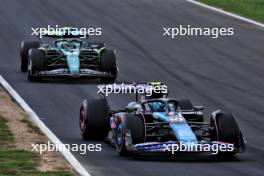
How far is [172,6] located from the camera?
152 feet

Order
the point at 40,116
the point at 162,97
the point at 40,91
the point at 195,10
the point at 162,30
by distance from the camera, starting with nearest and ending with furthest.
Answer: the point at 162,97, the point at 40,116, the point at 40,91, the point at 162,30, the point at 195,10

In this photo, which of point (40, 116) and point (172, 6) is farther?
point (172, 6)

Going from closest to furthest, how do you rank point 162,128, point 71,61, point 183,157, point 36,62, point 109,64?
point 183,157 < point 162,128 < point 36,62 < point 71,61 < point 109,64

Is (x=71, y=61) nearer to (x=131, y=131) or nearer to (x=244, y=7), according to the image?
(x=131, y=131)

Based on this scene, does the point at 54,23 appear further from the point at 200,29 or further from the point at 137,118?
the point at 137,118

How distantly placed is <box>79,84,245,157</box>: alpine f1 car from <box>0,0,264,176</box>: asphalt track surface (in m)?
0.26

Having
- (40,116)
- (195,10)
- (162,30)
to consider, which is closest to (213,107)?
(40,116)

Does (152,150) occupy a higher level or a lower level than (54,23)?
lower

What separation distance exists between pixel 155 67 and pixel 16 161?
16216mm

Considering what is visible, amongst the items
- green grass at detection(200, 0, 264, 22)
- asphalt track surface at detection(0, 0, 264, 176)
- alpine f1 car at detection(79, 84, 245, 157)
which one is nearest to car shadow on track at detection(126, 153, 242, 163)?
asphalt track surface at detection(0, 0, 264, 176)

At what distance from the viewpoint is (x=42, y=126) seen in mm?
22047

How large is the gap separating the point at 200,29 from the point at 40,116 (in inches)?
705

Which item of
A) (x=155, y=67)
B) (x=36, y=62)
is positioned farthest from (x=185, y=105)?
(x=155, y=67)

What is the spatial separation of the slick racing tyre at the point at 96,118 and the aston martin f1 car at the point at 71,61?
926 centimetres
